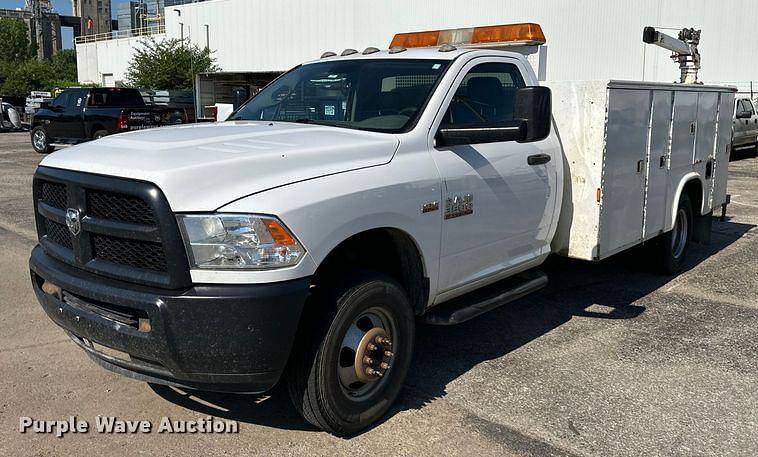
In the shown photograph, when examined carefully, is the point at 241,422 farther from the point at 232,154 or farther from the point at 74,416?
the point at 232,154

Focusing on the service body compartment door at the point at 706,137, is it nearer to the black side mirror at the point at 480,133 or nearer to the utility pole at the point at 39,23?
the black side mirror at the point at 480,133

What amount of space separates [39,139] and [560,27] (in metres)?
19.9

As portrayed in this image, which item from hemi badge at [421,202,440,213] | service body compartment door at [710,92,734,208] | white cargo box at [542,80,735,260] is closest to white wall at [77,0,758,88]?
service body compartment door at [710,92,734,208]

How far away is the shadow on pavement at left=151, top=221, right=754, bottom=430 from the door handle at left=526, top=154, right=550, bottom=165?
1.33m

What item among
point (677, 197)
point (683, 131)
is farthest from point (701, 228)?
point (683, 131)

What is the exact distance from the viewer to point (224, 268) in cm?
313

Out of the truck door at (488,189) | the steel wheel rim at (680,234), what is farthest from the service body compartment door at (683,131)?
the truck door at (488,189)

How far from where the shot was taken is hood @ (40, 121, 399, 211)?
3154 mm

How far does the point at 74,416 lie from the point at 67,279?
2.99 feet

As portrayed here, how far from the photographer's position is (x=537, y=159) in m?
4.92

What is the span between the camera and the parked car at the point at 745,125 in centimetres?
2003

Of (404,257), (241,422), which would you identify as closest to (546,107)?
(404,257)

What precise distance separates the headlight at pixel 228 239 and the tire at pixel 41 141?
19.7 m

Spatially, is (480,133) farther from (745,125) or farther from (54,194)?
(745,125)
